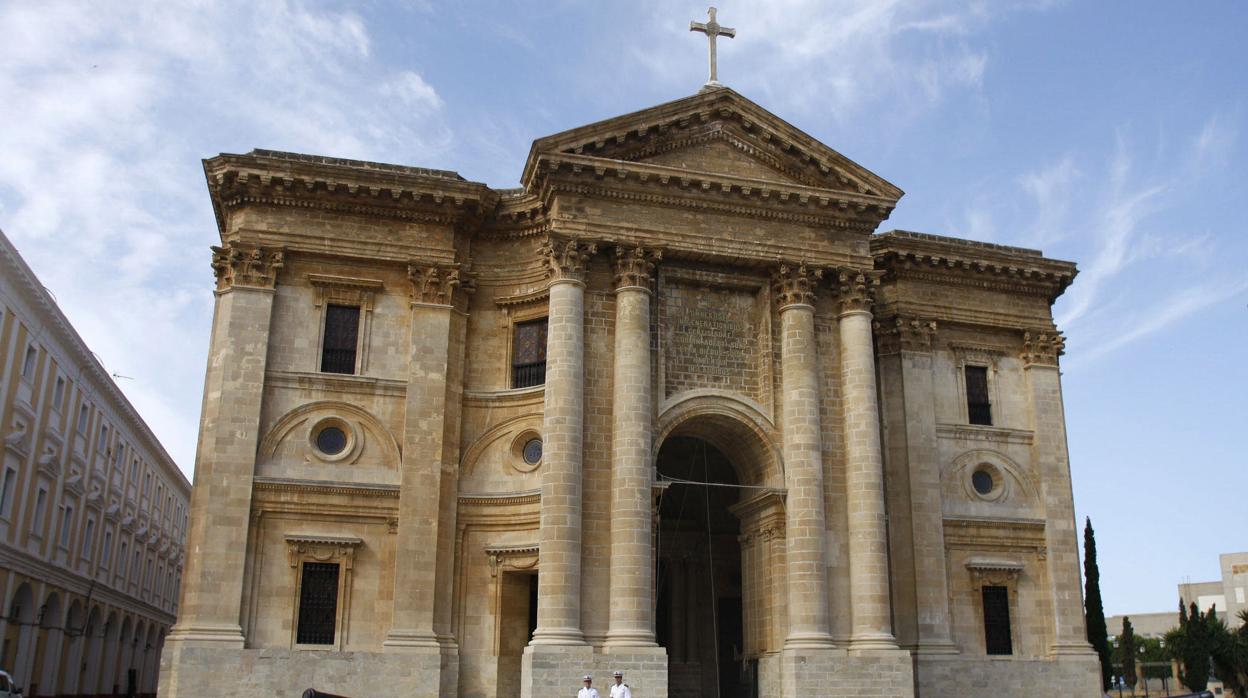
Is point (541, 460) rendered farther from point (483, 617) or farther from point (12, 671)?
point (12, 671)

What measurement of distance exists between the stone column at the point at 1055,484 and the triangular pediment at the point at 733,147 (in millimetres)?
7118

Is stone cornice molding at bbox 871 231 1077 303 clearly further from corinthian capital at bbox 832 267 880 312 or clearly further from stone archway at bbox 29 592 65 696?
stone archway at bbox 29 592 65 696

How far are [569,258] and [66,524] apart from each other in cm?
2340

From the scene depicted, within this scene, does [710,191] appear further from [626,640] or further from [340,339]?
[626,640]

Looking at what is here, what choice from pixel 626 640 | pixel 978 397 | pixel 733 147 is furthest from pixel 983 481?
pixel 626 640

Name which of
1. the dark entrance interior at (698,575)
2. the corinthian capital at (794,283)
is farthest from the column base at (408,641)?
the corinthian capital at (794,283)

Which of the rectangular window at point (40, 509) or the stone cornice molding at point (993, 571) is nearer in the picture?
the stone cornice molding at point (993, 571)

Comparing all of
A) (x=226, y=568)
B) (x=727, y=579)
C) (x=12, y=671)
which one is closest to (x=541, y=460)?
(x=226, y=568)

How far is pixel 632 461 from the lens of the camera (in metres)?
24.4

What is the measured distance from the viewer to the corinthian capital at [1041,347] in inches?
1221

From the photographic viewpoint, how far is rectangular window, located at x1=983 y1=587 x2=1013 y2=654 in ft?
94.2

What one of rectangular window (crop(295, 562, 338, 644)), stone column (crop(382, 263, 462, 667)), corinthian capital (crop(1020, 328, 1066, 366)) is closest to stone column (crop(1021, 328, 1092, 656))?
corinthian capital (crop(1020, 328, 1066, 366))

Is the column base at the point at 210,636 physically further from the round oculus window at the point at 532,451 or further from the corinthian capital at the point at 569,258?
the corinthian capital at the point at 569,258

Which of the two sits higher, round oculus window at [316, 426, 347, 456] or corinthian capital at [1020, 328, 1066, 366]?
corinthian capital at [1020, 328, 1066, 366]
